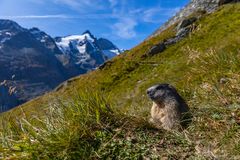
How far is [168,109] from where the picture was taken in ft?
24.0

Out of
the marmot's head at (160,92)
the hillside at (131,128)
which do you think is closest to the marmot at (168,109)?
the marmot's head at (160,92)

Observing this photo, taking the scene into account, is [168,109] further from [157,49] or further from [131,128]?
[157,49]

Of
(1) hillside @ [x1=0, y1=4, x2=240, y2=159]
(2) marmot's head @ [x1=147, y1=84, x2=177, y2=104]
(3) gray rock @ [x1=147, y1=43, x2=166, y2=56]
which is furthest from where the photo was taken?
(3) gray rock @ [x1=147, y1=43, x2=166, y2=56]

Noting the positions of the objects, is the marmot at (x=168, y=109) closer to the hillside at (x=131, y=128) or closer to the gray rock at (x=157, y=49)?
the hillside at (x=131, y=128)

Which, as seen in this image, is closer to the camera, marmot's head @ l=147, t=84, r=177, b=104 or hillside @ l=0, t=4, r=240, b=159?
hillside @ l=0, t=4, r=240, b=159

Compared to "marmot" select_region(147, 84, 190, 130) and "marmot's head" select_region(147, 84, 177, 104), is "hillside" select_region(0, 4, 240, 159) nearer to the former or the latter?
"marmot" select_region(147, 84, 190, 130)

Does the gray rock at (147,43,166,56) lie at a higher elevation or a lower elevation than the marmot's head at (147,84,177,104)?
higher

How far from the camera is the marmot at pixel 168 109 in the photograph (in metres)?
7.04

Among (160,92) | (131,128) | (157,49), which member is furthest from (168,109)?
(157,49)

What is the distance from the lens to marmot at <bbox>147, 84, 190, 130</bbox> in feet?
23.1

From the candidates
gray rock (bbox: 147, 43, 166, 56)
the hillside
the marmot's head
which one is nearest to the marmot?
the marmot's head

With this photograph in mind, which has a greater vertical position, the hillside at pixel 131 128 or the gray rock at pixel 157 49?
the gray rock at pixel 157 49

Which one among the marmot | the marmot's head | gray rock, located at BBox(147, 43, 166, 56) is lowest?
the marmot

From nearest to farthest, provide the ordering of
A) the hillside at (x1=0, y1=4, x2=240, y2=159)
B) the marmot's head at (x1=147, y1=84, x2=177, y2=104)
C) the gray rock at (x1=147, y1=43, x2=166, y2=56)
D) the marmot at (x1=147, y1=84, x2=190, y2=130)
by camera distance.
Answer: the hillside at (x1=0, y1=4, x2=240, y2=159), the marmot at (x1=147, y1=84, x2=190, y2=130), the marmot's head at (x1=147, y1=84, x2=177, y2=104), the gray rock at (x1=147, y1=43, x2=166, y2=56)
